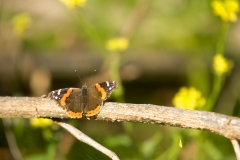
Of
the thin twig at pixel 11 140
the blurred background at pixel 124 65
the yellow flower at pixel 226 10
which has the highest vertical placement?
the yellow flower at pixel 226 10

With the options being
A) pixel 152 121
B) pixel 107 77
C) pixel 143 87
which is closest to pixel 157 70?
pixel 143 87

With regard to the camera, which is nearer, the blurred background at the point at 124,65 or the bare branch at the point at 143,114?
the bare branch at the point at 143,114

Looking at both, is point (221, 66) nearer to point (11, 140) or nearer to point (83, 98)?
point (83, 98)

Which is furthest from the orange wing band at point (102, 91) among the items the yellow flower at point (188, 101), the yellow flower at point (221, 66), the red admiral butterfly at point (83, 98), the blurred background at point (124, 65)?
the yellow flower at point (221, 66)

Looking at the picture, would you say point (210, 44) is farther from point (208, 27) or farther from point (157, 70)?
point (157, 70)

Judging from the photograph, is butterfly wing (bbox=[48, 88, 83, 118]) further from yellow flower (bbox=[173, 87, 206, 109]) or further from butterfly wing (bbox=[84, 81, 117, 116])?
yellow flower (bbox=[173, 87, 206, 109])

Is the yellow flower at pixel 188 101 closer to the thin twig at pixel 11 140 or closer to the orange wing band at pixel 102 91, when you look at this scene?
the orange wing band at pixel 102 91
